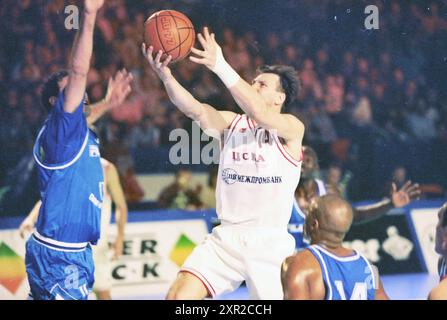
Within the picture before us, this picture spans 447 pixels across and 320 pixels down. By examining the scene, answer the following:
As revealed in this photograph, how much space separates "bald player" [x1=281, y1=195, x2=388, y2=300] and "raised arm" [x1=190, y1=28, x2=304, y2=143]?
3.16ft

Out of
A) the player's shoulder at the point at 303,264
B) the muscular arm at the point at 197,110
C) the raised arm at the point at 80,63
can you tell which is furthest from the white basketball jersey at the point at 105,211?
the player's shoulder at the point at 303,264

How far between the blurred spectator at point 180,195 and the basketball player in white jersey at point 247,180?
48.4 inches

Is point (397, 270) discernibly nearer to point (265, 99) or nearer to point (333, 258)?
point (265, 99)

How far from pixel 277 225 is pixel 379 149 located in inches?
82.8

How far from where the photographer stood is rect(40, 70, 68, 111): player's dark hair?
6.13 meters

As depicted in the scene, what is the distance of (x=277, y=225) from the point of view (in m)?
5.61

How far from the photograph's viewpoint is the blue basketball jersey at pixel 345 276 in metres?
4.33

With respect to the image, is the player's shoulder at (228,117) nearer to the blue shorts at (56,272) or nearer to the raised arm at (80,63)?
the raised arm at (80,63)

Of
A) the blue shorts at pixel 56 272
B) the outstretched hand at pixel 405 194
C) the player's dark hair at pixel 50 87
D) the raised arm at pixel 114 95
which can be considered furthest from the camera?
the outstretched hand at pixel 405 194

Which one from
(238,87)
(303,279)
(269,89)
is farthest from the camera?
(269,89)

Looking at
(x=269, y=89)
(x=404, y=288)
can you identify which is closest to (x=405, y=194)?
(x=404, y=288)

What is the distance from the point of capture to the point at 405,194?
7305mm

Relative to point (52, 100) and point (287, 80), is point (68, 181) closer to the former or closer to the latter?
point (52, 100)

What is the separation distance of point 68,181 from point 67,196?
10 cm
